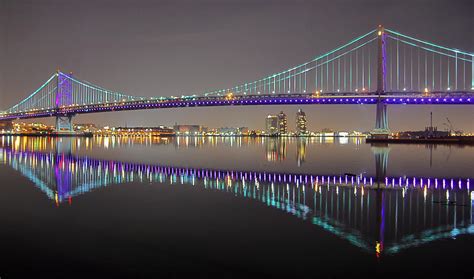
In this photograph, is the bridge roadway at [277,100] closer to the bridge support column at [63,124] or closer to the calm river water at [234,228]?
the bridge support column at [63,124]

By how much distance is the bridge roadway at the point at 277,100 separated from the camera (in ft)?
159

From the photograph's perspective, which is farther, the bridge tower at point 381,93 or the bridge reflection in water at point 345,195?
the bridge tower at point 381,93

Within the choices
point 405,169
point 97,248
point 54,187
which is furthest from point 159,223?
point 405,169

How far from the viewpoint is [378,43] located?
48594mm

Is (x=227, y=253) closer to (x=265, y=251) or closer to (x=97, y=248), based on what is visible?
(x=265, y=251)

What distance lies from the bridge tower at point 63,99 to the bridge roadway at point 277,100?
5.08 feet

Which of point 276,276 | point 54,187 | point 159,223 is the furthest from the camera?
point 54,187

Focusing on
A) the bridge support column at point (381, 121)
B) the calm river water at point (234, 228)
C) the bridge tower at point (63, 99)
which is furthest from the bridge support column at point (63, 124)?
the calm river water at point (234, 228)

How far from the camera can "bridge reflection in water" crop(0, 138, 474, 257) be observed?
7.55m

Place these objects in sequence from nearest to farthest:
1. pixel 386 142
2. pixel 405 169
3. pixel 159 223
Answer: pixel 159 223 → pixel 405 169 → pixel 386 142

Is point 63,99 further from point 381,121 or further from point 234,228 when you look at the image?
point 234,228

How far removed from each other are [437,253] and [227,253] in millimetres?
2974

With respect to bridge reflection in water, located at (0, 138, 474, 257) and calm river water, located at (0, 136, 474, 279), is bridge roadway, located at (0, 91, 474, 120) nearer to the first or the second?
bridge reflection in water, located at (0, 138, 474, 257)

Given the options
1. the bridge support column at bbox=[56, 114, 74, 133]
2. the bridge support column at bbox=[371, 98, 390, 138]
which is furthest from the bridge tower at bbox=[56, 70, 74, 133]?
the bridge support column at bbox=[371, 98, 390, 138]
